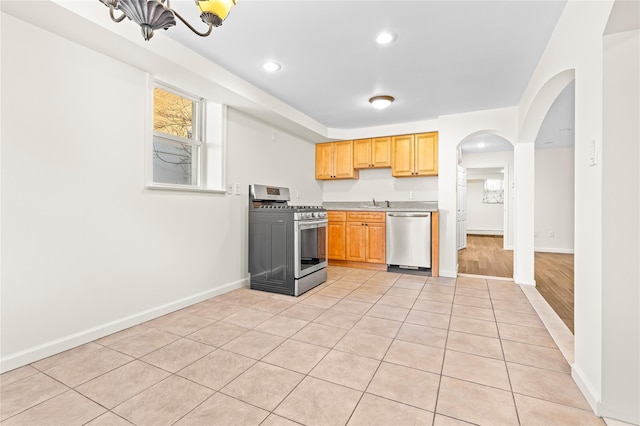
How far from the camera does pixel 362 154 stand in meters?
5.19

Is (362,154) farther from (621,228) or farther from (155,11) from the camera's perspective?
(155,11)

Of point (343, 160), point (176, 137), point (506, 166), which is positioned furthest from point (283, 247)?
point (506, 166)

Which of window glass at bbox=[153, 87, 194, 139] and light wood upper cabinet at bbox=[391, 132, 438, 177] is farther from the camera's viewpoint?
light wood upper cabinet at bbox=[391, 132, 438, 177]

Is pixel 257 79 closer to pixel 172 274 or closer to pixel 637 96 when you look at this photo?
pixel 172 274

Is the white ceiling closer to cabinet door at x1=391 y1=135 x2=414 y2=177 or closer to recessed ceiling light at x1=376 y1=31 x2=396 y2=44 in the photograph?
recessed ceiling light at x1=376 y1=31 x2=396 y2=44

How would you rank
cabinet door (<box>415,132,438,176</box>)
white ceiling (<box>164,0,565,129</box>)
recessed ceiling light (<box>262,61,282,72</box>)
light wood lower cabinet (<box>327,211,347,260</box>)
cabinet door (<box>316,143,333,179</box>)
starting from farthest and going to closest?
cabinet door (<box>316,143,333,179</box>), light wood lower cabinet (<box>327,211,347,260</box>), cabinet door (<box>415,132,438,176</box>), recessed ceiling light (<box>262,61,282,72</box>), white ceiling (<box>164,0,565,129</box>)

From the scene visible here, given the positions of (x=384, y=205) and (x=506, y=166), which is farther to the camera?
(x=506, y=166)


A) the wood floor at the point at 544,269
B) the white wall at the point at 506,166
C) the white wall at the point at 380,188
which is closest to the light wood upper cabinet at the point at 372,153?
the white wall at the point at 380,188

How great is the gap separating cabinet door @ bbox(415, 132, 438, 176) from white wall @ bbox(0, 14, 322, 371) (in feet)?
10.2

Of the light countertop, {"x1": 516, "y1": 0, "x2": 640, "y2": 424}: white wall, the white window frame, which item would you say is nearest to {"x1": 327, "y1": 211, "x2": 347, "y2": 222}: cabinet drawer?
the light countertop

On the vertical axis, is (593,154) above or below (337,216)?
above

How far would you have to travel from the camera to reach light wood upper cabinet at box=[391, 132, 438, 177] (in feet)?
15.2

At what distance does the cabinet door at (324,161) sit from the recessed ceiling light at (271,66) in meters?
2.53

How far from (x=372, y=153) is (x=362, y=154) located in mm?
176
